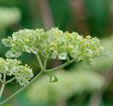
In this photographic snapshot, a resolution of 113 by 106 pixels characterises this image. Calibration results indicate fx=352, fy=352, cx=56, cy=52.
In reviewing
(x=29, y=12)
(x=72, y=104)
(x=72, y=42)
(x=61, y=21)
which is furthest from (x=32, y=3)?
(x=72, y=42)

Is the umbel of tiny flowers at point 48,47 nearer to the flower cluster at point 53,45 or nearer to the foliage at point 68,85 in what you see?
the flower cluster at point 53,45

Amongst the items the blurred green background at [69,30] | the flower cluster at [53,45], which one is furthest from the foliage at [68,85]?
the flower cluster at [53,45]

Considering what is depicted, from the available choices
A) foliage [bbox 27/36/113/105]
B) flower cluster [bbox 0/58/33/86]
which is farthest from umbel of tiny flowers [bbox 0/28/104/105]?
foliage [bbox 27/36/113/105]

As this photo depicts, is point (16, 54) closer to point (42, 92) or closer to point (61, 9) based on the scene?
point (42, 92)

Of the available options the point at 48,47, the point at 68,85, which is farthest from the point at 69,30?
the point at 48,47

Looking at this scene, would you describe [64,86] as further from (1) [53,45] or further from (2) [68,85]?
(1) [53,45]

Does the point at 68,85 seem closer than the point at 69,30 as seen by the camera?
Yes
